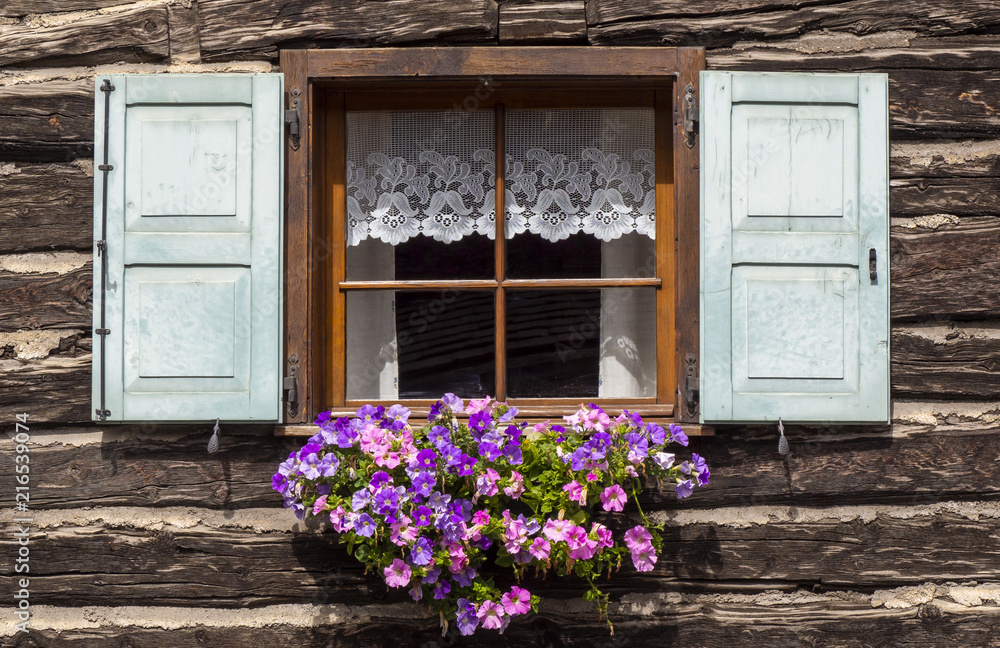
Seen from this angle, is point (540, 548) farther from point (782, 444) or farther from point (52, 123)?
point (52, 123)

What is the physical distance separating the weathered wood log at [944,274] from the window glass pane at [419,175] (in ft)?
4.20

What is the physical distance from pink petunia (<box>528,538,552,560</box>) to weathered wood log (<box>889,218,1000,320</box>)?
1250 millimetres

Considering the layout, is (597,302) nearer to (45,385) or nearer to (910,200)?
(910,200)

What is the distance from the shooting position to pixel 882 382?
2.37 meters

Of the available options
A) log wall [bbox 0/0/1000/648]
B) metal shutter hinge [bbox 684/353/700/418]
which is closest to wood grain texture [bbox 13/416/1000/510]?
log wall [bbox 0/0/1000/648]

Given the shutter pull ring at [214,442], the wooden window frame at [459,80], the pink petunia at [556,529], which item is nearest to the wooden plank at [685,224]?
the wooden window frame at [459,80]

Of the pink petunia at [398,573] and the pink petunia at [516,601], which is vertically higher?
the pink petunia at [398,573]

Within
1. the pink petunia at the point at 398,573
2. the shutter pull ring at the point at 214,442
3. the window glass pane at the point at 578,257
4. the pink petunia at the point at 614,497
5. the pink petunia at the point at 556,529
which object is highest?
the window glass pane at the point at 578,257

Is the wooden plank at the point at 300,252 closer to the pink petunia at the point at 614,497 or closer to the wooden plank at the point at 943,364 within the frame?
the pink petunia at the point at 614,497

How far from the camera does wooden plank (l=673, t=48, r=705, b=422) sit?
8.00ft

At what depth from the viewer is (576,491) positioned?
213 centimetres

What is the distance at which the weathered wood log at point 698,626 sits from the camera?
7.97ft

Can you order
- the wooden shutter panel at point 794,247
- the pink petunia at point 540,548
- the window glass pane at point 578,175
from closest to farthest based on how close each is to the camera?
the pink petunia at point 540,548
the wooden shutter panel at point 794,247
the window glass pane at point 578,175

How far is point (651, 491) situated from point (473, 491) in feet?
1.95
